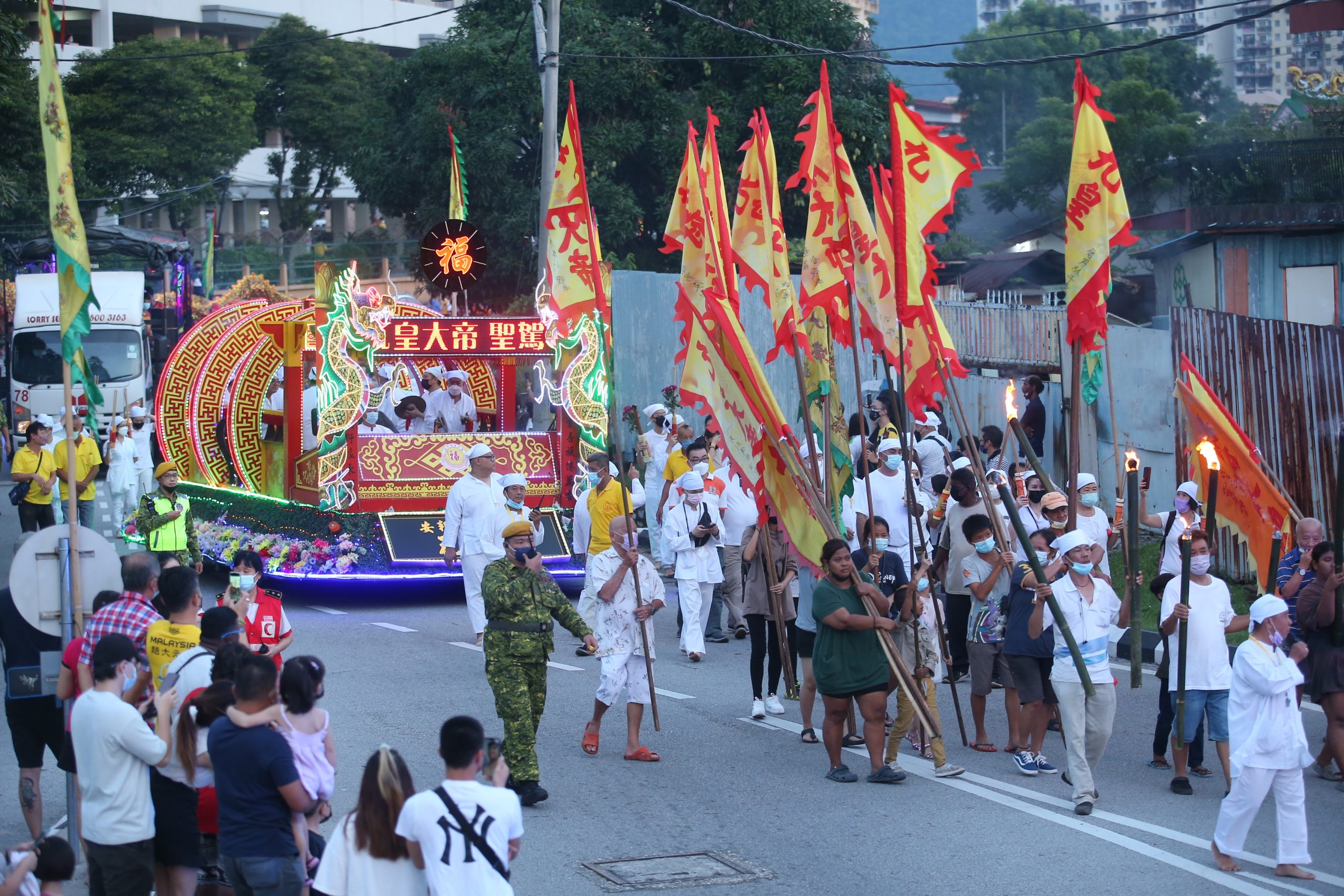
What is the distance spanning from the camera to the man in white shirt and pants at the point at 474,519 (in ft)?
42.7

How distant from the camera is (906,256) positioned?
9.37 meters

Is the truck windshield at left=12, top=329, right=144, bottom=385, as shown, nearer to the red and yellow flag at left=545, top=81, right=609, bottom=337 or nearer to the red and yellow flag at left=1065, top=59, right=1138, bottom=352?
the red and yellow flag at left=545, top=81, right=609, bottom=337

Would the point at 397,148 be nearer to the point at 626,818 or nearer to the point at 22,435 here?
the point at 22,435

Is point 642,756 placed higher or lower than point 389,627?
lower

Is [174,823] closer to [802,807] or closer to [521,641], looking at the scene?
[521,641]

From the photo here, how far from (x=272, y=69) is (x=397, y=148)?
2726 cm

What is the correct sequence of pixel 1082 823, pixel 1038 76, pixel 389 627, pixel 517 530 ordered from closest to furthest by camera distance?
1. pixel 1082 823
2. pixel 517 530
3. pixel 389 627
4. pixel 1038 76

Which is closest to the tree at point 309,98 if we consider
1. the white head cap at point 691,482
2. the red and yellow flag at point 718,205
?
the white head cap at point 691,482

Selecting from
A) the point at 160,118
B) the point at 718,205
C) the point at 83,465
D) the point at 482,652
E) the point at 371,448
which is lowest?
the point at 482,652

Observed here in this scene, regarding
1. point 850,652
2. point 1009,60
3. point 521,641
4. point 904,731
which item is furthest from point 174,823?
point 1009,60

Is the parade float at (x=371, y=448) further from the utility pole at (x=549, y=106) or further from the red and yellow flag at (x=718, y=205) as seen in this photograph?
the red and yellow flag at (x=718, y=205)

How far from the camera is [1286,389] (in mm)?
14078

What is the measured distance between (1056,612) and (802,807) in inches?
68.6

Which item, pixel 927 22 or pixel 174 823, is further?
pixel 927 22
